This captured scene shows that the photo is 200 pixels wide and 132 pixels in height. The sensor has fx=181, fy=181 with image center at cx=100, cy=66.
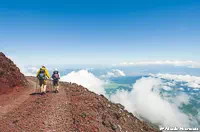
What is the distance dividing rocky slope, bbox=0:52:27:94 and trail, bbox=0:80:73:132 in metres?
4.31

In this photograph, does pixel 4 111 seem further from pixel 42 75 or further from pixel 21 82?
pixel 21 82

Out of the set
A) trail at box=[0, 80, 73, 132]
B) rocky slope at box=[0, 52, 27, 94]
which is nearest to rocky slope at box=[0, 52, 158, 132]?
trail at box=[0, 80, 73, 132]

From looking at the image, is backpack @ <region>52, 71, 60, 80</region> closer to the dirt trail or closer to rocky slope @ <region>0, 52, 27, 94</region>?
the dirt trail

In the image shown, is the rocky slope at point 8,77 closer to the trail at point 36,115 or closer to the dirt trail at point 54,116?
the dirt trail at point 54,116

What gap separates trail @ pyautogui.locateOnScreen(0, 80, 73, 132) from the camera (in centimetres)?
1285

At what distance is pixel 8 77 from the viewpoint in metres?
25.1

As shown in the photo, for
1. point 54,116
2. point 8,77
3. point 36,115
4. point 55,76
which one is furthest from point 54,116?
point 8,77

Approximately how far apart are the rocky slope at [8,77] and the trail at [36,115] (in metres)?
4.31

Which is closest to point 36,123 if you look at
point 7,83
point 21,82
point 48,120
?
point 48,120

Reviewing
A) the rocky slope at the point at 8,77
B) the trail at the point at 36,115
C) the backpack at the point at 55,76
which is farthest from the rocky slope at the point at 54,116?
the backpack at the point at 55,76

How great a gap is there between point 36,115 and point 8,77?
1286cm

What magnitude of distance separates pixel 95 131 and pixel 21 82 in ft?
57.8

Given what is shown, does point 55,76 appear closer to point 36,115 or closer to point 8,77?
point 8,77

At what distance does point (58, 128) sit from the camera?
1288cm
